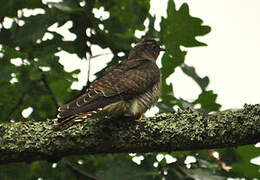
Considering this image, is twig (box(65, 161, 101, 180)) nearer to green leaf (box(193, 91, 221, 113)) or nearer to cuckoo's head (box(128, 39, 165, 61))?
green leaf (box(193, 91, 221, 113))

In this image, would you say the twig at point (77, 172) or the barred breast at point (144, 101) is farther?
the twig at point (77, 172)

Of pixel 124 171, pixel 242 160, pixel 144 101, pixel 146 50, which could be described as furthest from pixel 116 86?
pixel 146 50

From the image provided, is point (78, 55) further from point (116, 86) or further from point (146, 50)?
point (146, 50)

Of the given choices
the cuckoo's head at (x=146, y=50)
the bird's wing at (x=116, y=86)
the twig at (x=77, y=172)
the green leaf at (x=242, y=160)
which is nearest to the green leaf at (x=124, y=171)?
the bird's wing at (x=116, y=86)

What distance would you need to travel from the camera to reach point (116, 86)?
14.9 ft

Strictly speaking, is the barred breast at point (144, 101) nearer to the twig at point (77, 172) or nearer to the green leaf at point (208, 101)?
the green leaf at point (208, 101)

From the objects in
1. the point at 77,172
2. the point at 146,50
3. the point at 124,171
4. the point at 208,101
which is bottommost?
the point at 124,171

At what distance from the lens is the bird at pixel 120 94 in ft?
13.1

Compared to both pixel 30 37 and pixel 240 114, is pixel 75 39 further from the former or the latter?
pixel 240 114

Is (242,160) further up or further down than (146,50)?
further down

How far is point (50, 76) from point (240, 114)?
226 centimetres

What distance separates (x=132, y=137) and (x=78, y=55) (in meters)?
1.62

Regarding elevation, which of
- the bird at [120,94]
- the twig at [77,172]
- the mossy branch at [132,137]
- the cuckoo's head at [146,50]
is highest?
the cuckoo's head at [146,50]

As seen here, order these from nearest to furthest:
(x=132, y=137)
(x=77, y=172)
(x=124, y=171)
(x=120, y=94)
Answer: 1. (x=132, y=137)
2. (x=124, y=171)
3. (x=120, y=94)
4. (x=77, y=172)
